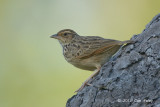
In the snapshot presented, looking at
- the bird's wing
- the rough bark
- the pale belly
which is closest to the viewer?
the rough bark

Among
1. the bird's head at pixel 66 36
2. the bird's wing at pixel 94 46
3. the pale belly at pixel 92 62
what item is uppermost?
the bird's head at pixel 66 36

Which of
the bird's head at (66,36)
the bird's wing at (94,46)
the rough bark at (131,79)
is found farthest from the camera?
the bird's head at (66,36)

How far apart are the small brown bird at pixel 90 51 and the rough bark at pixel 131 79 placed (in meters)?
0.43

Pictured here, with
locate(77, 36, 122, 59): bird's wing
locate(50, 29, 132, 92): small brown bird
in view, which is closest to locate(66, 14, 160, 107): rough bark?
locate(50, 29, 132, 92): small brown bird

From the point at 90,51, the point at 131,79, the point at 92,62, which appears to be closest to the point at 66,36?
the point at 90,51

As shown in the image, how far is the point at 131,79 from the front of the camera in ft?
18.0

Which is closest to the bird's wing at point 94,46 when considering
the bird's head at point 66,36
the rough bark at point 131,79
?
the rough bark at point 131,79

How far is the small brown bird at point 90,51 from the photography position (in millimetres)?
6742

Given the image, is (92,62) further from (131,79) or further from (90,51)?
→ (131,79)

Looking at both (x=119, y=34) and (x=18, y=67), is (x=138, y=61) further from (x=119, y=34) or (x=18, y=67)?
(x=18, y=67)

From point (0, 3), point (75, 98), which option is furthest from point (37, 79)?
point (75, 98)

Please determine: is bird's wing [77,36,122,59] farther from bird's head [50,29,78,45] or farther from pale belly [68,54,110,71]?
bird's head [50,29,78,45]

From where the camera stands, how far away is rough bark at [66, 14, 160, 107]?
17.2 feet

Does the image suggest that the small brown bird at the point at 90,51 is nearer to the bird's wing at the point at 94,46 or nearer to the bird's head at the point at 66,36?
the bird's wing at the point at 94,46
